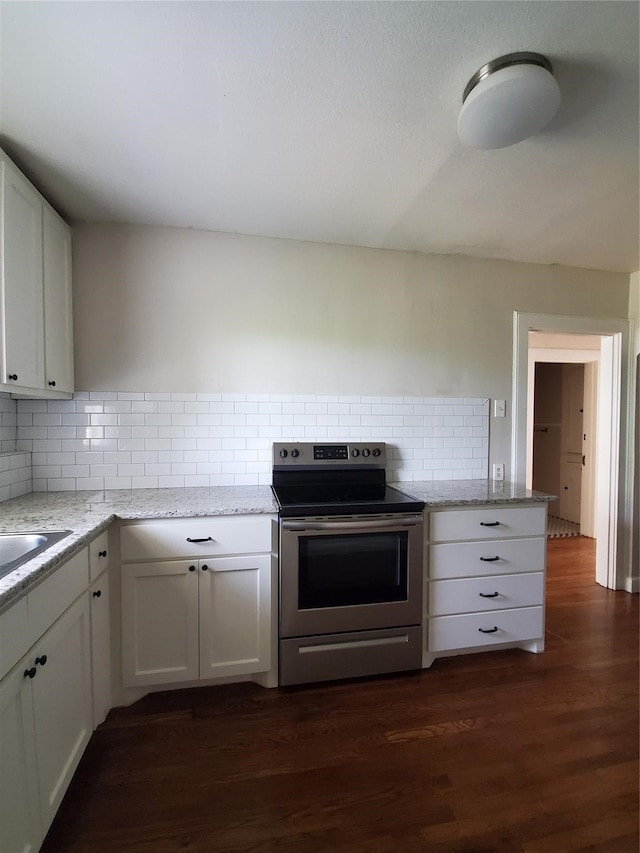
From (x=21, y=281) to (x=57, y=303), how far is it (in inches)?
12.8

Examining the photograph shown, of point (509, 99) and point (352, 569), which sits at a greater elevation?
point (509, 99)

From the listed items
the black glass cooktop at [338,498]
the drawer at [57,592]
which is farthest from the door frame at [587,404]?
the drawer at [57,592]

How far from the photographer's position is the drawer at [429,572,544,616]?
192cm

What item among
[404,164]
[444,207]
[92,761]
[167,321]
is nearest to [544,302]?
[444,207]

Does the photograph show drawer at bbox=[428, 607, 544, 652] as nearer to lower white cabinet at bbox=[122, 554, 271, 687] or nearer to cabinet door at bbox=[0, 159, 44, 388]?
lower white cabinet at bbox=[122, 554, 271, 687]

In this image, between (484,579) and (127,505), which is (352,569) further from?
(127,505)

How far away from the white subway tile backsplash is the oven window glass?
2.21 ft

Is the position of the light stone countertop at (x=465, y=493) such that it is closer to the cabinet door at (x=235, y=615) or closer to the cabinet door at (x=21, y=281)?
the cabinet door at (x=235, y=615)

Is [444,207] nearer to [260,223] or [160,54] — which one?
[260,223]

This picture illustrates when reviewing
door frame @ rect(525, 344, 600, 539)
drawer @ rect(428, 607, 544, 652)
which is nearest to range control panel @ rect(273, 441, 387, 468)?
drawer @ rect(428, 607, 544, 652)

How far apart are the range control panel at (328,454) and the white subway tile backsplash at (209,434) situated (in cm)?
8

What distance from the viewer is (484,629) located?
1.98m

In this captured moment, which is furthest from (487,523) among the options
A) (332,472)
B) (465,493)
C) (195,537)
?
(195,537)

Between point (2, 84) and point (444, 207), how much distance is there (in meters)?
1.86
